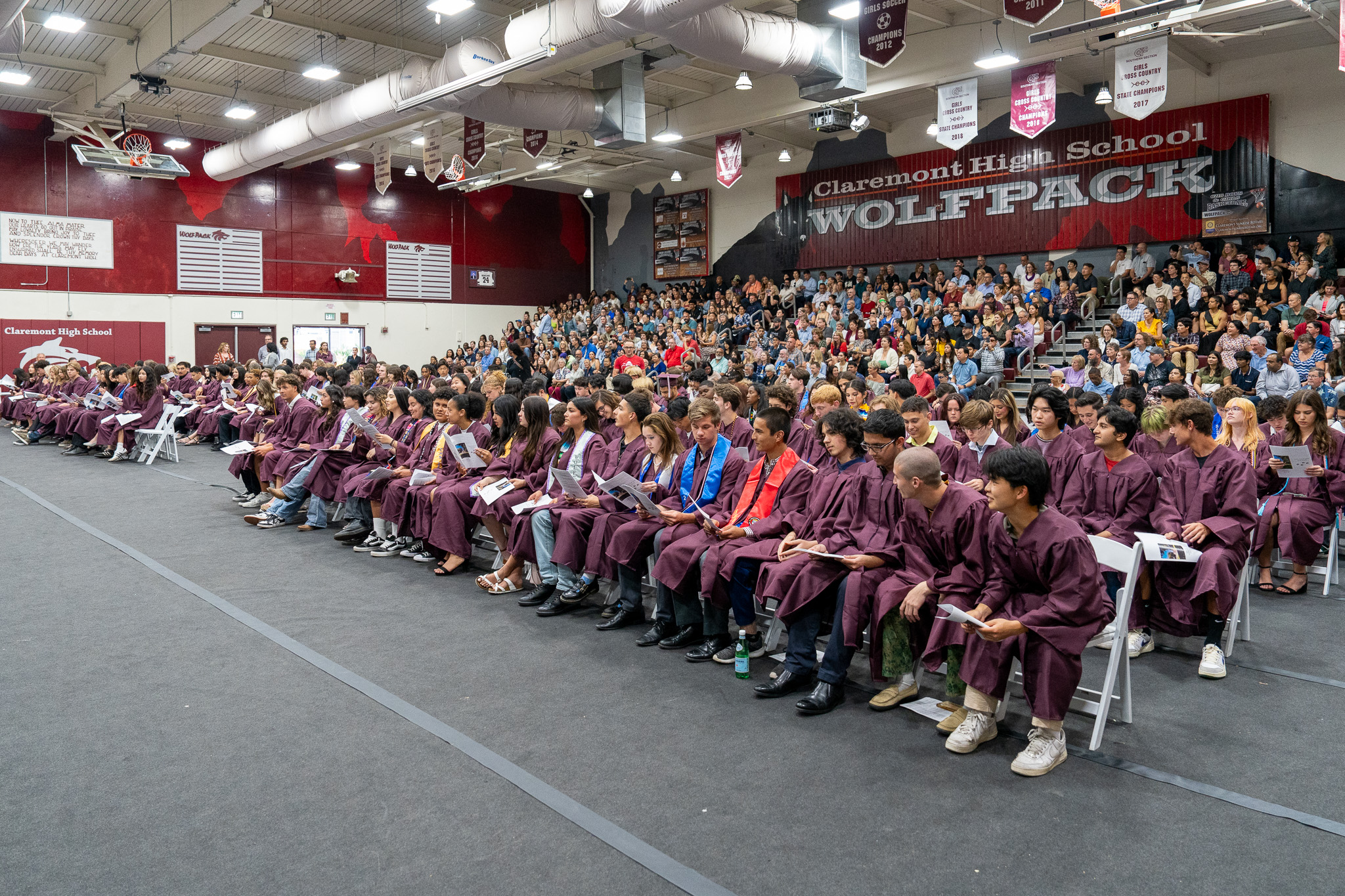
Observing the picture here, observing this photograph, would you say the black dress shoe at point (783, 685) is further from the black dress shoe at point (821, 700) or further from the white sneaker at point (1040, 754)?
the white sneaker at point (1040, 754)

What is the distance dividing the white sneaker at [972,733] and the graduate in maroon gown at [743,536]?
1333mm

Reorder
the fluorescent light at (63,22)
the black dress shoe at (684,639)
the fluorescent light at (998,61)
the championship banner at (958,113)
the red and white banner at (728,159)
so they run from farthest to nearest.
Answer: the red and white banner at (728,159)
the fluorescent light at (63,22)
the championship banner at (958,113)
the fluorescent light at (998,61)
the black dress shoe at (684,639)

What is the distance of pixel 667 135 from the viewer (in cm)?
1755

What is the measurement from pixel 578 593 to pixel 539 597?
291mm

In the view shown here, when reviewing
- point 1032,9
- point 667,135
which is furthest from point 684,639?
point 667,135

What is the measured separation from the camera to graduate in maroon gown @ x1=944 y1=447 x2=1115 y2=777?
11.4 ft

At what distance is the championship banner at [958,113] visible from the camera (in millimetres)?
12219

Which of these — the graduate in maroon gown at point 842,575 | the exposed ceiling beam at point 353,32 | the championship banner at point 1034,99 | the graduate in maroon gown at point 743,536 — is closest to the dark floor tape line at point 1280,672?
the graduate in maroon gown at point 842,575

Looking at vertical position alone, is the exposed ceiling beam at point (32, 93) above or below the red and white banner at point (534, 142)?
above

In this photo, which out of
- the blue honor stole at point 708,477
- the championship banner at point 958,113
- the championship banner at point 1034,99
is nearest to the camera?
the blue honor stole at point 708,477

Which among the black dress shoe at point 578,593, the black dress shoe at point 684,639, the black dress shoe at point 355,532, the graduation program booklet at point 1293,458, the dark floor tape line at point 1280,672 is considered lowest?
the dark floor tape line at point 1280,672

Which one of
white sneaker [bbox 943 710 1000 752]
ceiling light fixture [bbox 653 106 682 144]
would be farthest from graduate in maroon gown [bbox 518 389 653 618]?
ceiling light fixture [bbox 653 106 682 144]

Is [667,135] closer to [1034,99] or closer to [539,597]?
[1034,99]

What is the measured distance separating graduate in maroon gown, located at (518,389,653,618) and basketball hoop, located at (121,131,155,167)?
1516cm
